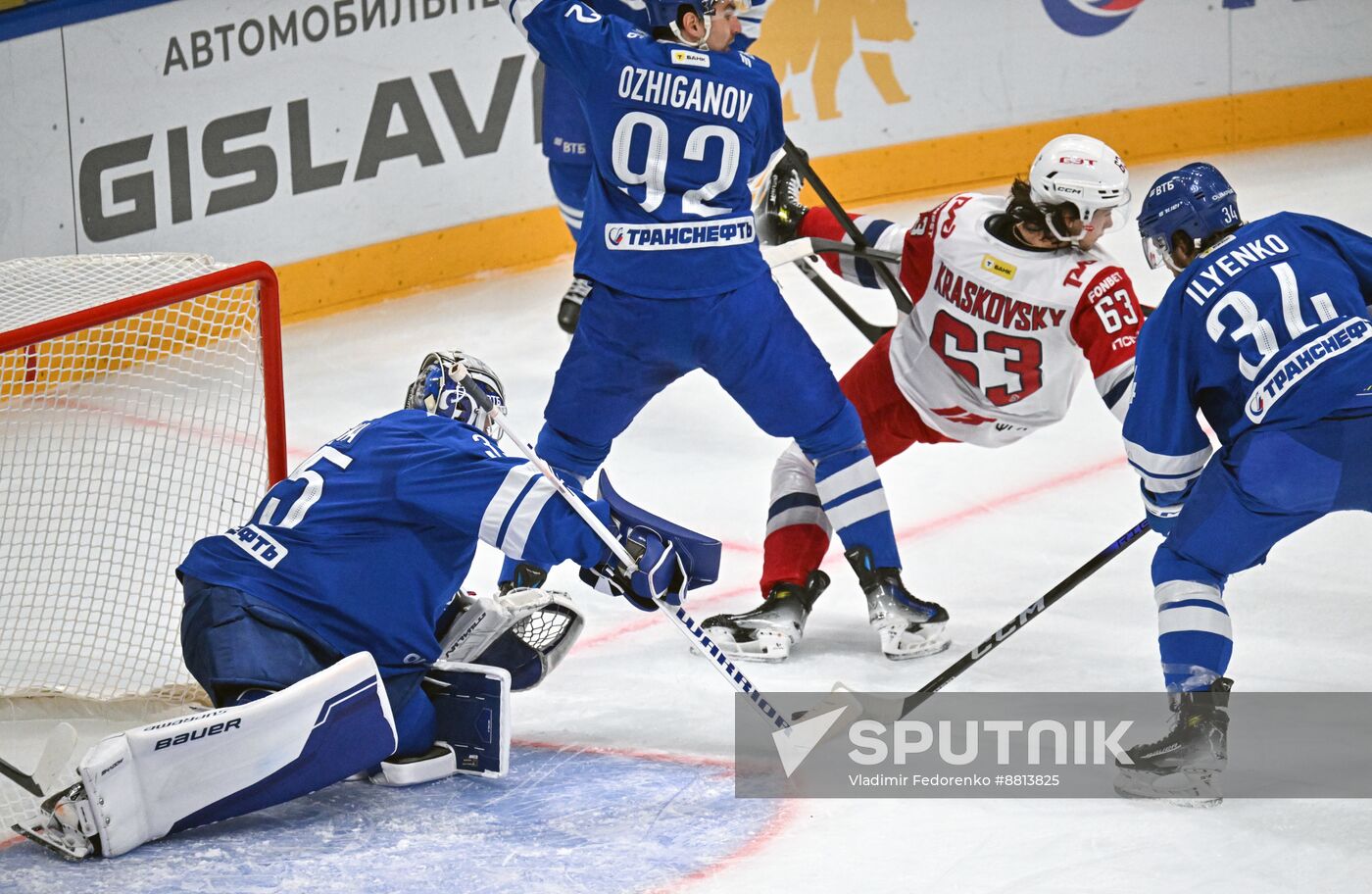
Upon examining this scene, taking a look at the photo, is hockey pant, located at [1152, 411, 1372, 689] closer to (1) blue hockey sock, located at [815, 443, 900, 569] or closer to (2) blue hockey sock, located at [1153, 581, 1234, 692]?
(2) blue hockey sock, located at [1153, 581, 1234, 692]

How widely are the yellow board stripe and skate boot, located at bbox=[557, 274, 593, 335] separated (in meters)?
2.28

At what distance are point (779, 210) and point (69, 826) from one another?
2.18m

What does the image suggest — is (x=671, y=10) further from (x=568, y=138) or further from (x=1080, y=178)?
(x=568, y=138)

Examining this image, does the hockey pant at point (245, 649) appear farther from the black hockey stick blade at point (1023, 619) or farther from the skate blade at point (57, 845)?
the black hockey stick blade at point (1023, 619)

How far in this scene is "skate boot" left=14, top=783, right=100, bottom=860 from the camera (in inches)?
116

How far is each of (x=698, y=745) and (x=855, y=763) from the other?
30 centimetres

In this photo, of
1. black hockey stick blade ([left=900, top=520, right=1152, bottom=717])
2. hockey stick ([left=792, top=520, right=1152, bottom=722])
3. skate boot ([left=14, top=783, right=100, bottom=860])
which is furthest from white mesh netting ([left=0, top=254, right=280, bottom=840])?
black hockey stick blade ([left=900, top=520, right=1152, bottom=717])

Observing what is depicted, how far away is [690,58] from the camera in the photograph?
384cm

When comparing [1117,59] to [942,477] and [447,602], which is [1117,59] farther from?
[447,602]

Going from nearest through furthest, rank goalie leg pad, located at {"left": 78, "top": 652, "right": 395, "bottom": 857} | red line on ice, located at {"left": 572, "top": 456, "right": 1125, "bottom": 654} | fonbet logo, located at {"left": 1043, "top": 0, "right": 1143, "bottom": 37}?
goalie leg pad, located at {"left": 78, "top": 652, "right": 395, "bottom": 857} → red line on ice, located at {"left": 572, "top": 456, "right": 1125, "bottom": 654} → fonbet logo, located at {"left": 1043, "top": 0, "right": 1143, "bottom": 37}

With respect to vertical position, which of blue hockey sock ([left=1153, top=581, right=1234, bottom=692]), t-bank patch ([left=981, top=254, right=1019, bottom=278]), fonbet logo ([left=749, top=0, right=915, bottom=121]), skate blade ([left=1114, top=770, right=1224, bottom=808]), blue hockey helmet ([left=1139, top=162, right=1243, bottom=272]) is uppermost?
fonbet logo ([left=749, top=0, right=915, bottom=121])

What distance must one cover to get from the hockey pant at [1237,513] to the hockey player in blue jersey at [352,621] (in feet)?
2.75

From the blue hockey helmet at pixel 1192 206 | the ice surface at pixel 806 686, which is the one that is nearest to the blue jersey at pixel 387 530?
the ice surface at pixel 806 686

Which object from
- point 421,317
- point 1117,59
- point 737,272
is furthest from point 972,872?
point 1117,59
